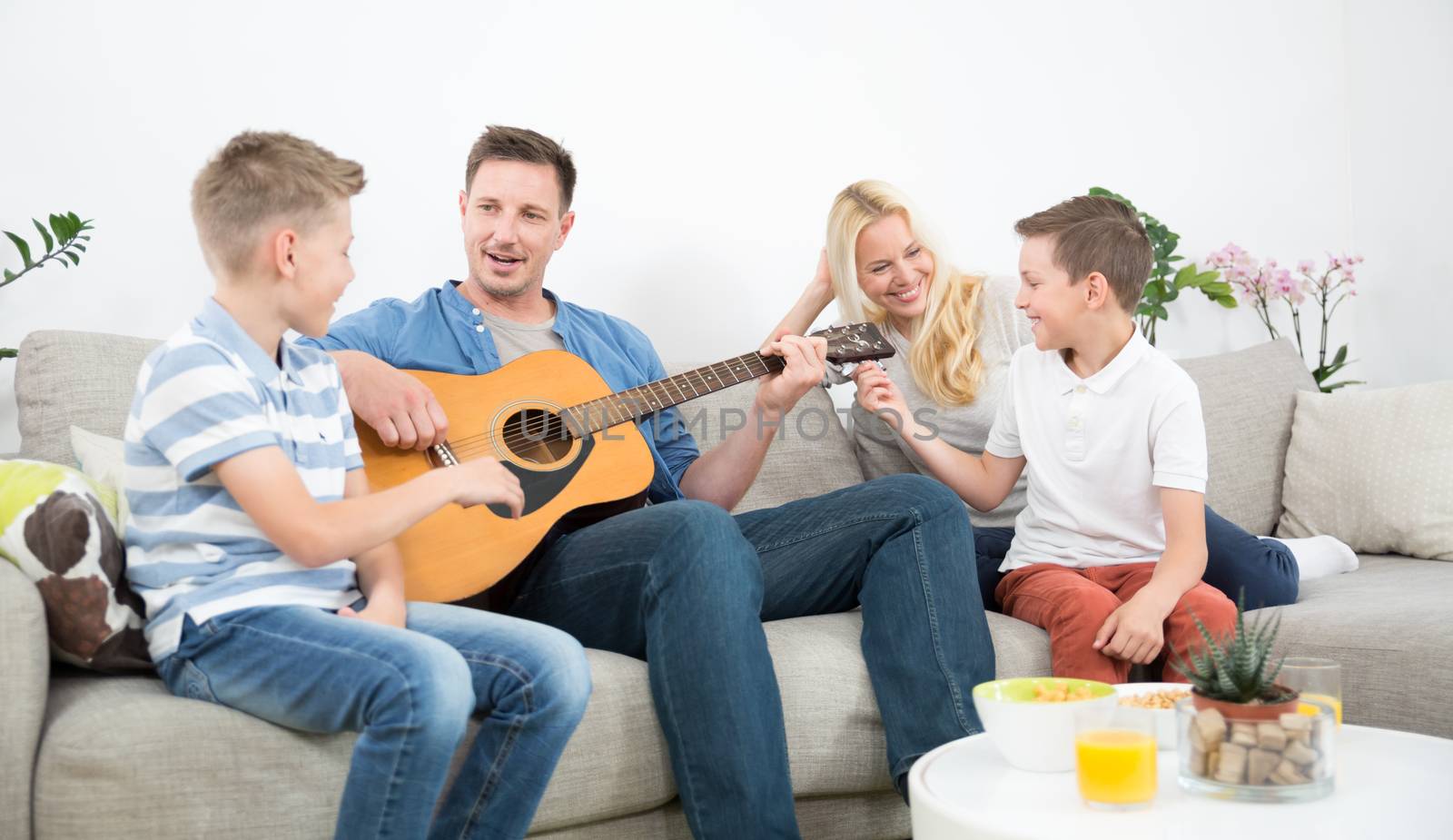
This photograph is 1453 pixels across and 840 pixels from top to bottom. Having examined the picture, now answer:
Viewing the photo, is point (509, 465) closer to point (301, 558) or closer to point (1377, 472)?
point (301, 558)

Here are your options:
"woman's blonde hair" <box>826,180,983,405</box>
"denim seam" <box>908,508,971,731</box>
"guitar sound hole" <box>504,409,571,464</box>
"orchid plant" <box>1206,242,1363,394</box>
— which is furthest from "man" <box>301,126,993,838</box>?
"orchid plant" <box>1206,242,1363,394</box>

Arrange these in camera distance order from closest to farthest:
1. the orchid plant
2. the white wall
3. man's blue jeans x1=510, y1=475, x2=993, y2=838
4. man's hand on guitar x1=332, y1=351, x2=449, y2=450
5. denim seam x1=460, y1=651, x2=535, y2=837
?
denim seam x1=460, y1=651, x2=535, y2=837
man's blue jeans x1=510, y1=475, x2=993, y2=838
man's hand on guitar x1=332, y1=351, x2=449, y2=450
the white wall
the orchid plant

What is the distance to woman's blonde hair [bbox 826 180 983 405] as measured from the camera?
7.22 ft

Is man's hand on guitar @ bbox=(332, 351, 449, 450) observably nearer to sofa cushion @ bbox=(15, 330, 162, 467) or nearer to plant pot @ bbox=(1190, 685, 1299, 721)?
sofa cushion @ bbox=(15, 330, 162, 467)

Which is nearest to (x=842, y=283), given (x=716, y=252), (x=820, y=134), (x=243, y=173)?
(x=716, y=252)

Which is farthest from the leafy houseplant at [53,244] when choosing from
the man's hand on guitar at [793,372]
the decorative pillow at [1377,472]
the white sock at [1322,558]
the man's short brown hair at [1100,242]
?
the decorative pillow at [1377,472]

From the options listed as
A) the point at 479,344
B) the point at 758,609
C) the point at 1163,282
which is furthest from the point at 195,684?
the point at 1163,282

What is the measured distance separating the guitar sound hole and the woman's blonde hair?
2.35 ft

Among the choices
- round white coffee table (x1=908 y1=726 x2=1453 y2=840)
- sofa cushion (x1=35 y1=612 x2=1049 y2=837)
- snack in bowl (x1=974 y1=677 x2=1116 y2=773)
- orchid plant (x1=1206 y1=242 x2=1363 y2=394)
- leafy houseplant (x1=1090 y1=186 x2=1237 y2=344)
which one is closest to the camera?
round white coffee table (x1=908 y1=726 x2=1453 y2=840)

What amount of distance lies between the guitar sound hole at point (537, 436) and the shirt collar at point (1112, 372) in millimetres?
822

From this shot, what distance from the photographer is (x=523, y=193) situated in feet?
6.62

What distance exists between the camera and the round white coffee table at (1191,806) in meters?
0.96

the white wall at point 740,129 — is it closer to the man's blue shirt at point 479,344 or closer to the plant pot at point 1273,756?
the man's blue shirt at point 479,344

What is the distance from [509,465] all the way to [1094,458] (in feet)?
3.00
